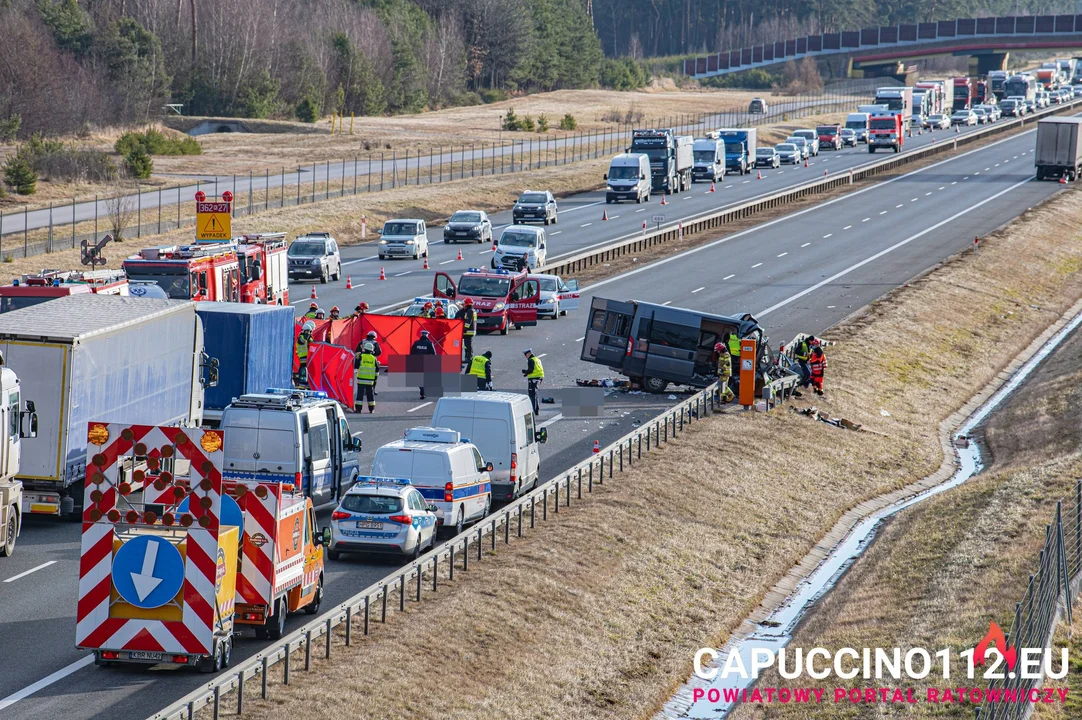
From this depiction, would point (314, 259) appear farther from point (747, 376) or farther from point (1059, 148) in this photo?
point (1059, 148)

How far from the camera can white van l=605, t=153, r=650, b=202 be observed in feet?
280

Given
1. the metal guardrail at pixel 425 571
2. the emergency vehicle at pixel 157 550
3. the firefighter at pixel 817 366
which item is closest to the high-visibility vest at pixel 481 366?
the metal guardrail at pixel 425 571

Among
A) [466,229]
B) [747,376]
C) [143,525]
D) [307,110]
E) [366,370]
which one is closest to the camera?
[143,525]

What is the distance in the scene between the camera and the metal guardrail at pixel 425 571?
56.6 feet

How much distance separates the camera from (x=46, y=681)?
1855cm

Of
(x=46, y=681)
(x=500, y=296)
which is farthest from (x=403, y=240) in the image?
(x=46, y=681)

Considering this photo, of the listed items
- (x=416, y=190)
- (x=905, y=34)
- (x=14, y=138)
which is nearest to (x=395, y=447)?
(x=416, y=190)

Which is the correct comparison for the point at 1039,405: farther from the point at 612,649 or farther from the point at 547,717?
the point at 547,717

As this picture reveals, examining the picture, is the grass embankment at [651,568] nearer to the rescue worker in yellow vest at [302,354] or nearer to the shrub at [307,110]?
the rescue worker in yellow vest at [302,354]

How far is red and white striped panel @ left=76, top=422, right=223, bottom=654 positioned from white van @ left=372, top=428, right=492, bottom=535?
7.24m

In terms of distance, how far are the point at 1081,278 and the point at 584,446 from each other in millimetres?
44144

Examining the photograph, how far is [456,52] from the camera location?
6344 inches

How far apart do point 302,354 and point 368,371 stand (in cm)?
157

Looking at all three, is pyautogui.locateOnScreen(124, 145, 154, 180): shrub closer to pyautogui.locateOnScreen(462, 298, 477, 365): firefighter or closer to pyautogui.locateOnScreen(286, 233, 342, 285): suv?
pyautogui.locateOnScreen(286, 233, 342, 285): suv
